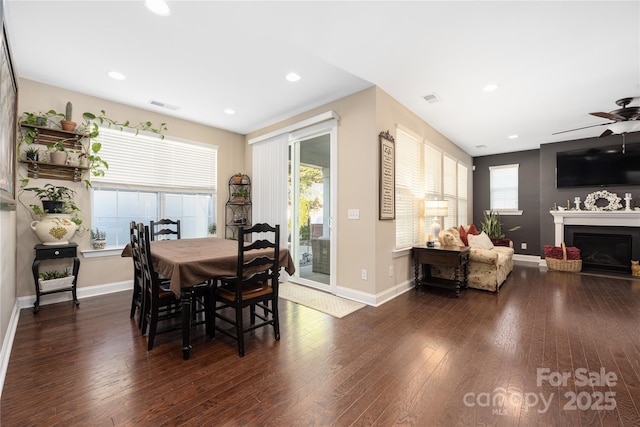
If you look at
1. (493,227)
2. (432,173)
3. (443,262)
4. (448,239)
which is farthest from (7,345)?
(493,227)

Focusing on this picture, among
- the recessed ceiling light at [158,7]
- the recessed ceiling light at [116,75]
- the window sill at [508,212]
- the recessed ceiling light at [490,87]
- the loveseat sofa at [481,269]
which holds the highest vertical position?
the recessed ceiling light at [158,7]

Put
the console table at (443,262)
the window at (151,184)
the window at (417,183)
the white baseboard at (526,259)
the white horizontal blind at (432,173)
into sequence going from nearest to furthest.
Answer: the console table at (443,262)
the window at (151,184)
the window at (417,183)
the white horizontal blind at (432,173)
the white baseboard at (526,259)

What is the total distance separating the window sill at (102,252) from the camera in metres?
3.74

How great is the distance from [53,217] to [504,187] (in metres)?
8.92

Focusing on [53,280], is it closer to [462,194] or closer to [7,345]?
[7,345]

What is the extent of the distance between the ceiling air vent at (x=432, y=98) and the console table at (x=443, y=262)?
2.13 m

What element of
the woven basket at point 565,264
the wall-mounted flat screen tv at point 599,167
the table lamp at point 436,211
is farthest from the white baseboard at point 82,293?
the wall-mounted flat screen tv at point 599,167

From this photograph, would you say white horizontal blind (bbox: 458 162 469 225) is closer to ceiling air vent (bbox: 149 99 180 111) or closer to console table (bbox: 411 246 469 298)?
console table (bbox: 411 246 469 298)

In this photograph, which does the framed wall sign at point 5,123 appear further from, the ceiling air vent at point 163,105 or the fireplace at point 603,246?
the fireplace at point 603,246

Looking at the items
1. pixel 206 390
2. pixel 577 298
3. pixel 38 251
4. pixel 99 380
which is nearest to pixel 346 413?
pixel 206 390

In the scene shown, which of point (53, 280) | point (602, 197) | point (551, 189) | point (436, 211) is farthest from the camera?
point (551, 189)

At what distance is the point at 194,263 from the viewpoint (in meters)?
2.19

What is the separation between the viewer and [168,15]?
2295 mm

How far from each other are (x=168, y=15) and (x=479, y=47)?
282 centimetres
